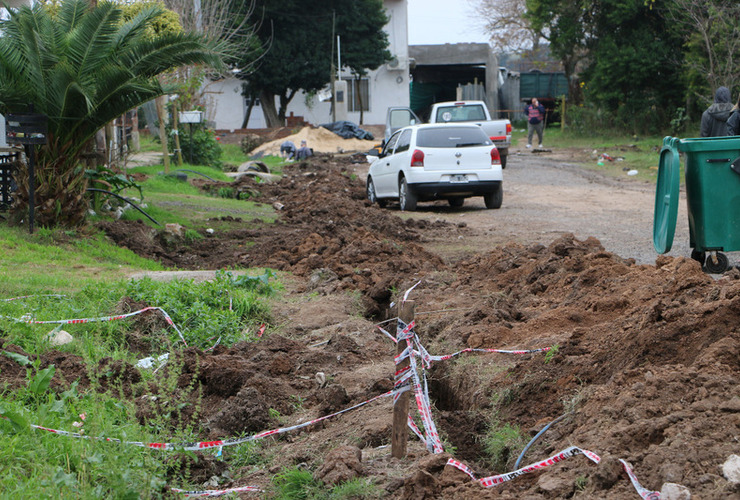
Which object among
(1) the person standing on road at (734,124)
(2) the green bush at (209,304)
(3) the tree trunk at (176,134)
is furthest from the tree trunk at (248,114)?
(2) the green bush at (209,304)

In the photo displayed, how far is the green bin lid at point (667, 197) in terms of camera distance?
8551 mm

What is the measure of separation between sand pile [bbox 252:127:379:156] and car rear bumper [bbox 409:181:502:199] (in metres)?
19.6

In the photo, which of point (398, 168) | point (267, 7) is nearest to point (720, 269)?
point (398, 168)

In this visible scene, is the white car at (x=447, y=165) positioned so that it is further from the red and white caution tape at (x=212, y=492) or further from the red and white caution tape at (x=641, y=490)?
the red and white caution tape at (x=641, y=490)

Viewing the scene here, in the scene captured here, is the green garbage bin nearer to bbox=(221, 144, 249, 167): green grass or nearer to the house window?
bbox=(221, 144, 249, 167): green grass

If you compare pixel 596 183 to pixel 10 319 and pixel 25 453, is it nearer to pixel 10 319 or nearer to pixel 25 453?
pixel 10 319

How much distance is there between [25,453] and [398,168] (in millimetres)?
12632

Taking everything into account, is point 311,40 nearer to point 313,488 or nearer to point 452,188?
point 452,188

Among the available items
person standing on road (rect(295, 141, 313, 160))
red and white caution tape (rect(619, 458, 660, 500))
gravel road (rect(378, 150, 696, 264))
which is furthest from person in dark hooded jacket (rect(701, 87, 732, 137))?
person standing on road (rect(295, 141, 313, 160))

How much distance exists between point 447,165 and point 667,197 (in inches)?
284

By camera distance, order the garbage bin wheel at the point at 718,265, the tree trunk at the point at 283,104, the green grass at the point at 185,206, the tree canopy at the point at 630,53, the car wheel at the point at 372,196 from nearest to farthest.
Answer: the garbage bin wheel at the point at 718,265, the green grass at the point at 185,206, the car wheel at the point at 372,196, the tree canopy at the point at 630,53, the tree trunk at the point at 283,104

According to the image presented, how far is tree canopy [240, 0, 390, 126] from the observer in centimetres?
4075

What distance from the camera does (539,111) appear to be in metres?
32.4

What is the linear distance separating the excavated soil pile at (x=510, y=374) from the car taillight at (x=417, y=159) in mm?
5748
